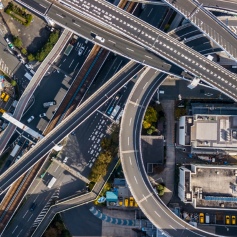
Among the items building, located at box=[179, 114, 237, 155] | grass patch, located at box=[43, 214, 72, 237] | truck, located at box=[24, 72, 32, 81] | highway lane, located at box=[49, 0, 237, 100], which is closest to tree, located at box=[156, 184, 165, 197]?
building, located at box=[179, 114, 237, 155]

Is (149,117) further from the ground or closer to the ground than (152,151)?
further from the ground

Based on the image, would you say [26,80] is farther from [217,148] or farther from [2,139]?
[217,148]

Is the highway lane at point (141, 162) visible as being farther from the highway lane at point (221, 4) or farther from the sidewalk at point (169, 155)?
the highway lane at point (221, 4)

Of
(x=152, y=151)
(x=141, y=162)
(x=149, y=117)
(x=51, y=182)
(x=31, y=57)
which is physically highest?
(x=31, y=57)

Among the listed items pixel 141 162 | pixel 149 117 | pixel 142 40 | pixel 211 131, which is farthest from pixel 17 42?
pixel 211 131

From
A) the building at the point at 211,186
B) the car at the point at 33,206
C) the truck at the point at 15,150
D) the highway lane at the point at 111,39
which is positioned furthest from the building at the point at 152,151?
the truck at the point at 15,150

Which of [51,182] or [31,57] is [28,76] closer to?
[31,57]

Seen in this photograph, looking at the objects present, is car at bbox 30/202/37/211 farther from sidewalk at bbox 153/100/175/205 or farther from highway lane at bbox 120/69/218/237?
sidewalk at bbox 153/100/175/205
